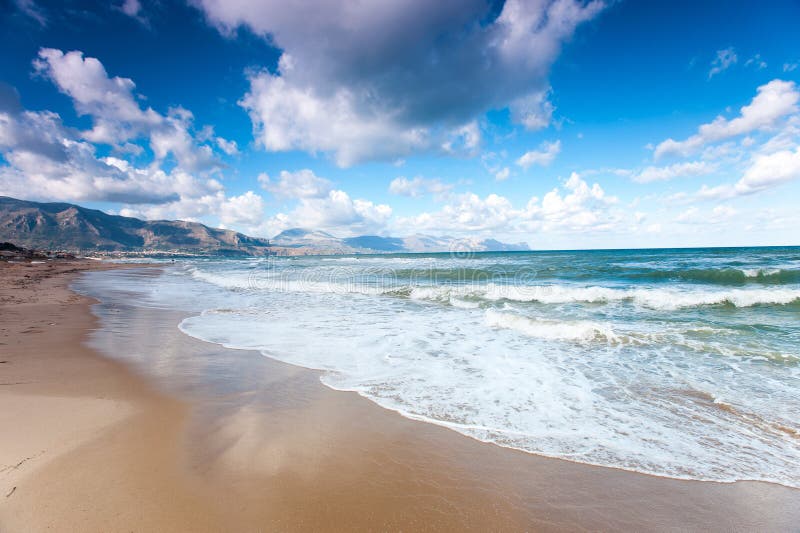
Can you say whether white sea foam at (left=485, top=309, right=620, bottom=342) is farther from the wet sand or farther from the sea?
the wet sand

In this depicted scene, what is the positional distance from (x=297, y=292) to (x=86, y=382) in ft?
42.6

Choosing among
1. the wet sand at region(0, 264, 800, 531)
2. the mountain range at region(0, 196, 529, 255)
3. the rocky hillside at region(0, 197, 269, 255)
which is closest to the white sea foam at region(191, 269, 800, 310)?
the wet sand at region(0, 264, 800, 531)

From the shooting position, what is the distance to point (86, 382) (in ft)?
15.8

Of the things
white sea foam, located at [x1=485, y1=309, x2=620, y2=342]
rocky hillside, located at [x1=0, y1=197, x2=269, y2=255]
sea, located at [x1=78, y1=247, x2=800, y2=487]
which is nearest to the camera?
sea, located at [x1=78, y1=247, x2=800, y2=487]

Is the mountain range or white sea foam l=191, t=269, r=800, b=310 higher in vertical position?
the mountain range

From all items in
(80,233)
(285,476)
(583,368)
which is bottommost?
(583,368)

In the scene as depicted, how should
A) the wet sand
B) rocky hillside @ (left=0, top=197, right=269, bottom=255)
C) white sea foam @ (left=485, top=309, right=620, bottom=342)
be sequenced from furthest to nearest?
1. rocky hillside @ (left=0, top=197, right=269, bottom=255)
2. white sea foam @ (left=485, top=309, right=620, bottom=342)
3. the wet sand

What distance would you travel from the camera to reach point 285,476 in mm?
2838

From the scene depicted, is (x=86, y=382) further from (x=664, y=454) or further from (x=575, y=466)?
(x=664, y=454)

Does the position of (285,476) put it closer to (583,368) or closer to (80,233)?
(583,368)

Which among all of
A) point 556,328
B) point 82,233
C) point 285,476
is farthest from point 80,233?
point 285,476

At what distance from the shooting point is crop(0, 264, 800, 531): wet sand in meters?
2.37

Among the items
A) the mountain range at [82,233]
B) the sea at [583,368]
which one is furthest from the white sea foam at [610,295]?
the mountain range at [82,233]

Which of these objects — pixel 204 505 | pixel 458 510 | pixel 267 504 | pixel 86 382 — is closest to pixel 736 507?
pixel 458 510
